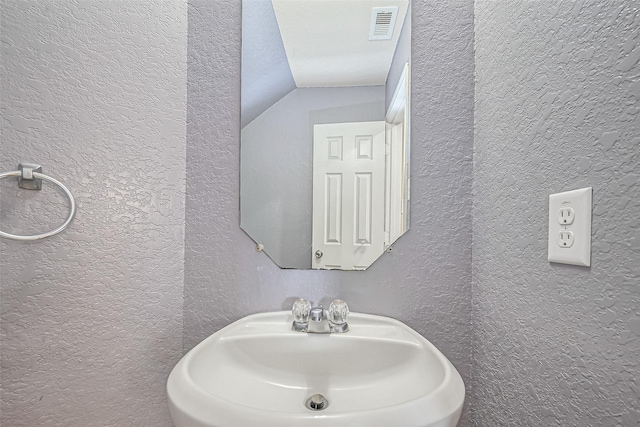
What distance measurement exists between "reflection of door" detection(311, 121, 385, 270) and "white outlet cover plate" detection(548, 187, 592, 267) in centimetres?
45

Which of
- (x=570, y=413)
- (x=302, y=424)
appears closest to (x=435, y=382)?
(x=570, y=413)

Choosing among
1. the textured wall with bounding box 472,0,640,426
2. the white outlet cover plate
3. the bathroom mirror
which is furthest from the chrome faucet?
the white outlet cover plate

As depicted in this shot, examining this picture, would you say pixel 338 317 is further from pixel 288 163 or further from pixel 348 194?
pixel 288 163

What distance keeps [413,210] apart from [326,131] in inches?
13.6

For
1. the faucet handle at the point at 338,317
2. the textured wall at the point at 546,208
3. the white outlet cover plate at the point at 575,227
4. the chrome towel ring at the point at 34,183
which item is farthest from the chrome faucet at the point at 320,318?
the chrome towel ring at the point at 34,183

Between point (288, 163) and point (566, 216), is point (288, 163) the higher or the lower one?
the higher one

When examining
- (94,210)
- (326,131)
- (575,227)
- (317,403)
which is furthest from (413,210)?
(94,210)

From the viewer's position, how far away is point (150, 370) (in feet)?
3.23

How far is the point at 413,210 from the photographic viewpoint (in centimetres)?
97

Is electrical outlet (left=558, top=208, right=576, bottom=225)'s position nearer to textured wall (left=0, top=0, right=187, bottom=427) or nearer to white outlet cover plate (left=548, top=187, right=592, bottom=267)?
white outlet cover plate (left=548, top=187, right=592, bottom=267)

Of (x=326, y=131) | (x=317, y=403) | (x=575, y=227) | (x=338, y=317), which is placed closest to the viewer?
(x=575, y=227)

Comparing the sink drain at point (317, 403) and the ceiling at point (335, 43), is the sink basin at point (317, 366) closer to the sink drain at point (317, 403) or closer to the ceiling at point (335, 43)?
the sink drain at point (317, 403)

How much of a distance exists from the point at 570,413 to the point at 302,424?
1.45ft

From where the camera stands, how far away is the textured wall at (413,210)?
3.13 feet
